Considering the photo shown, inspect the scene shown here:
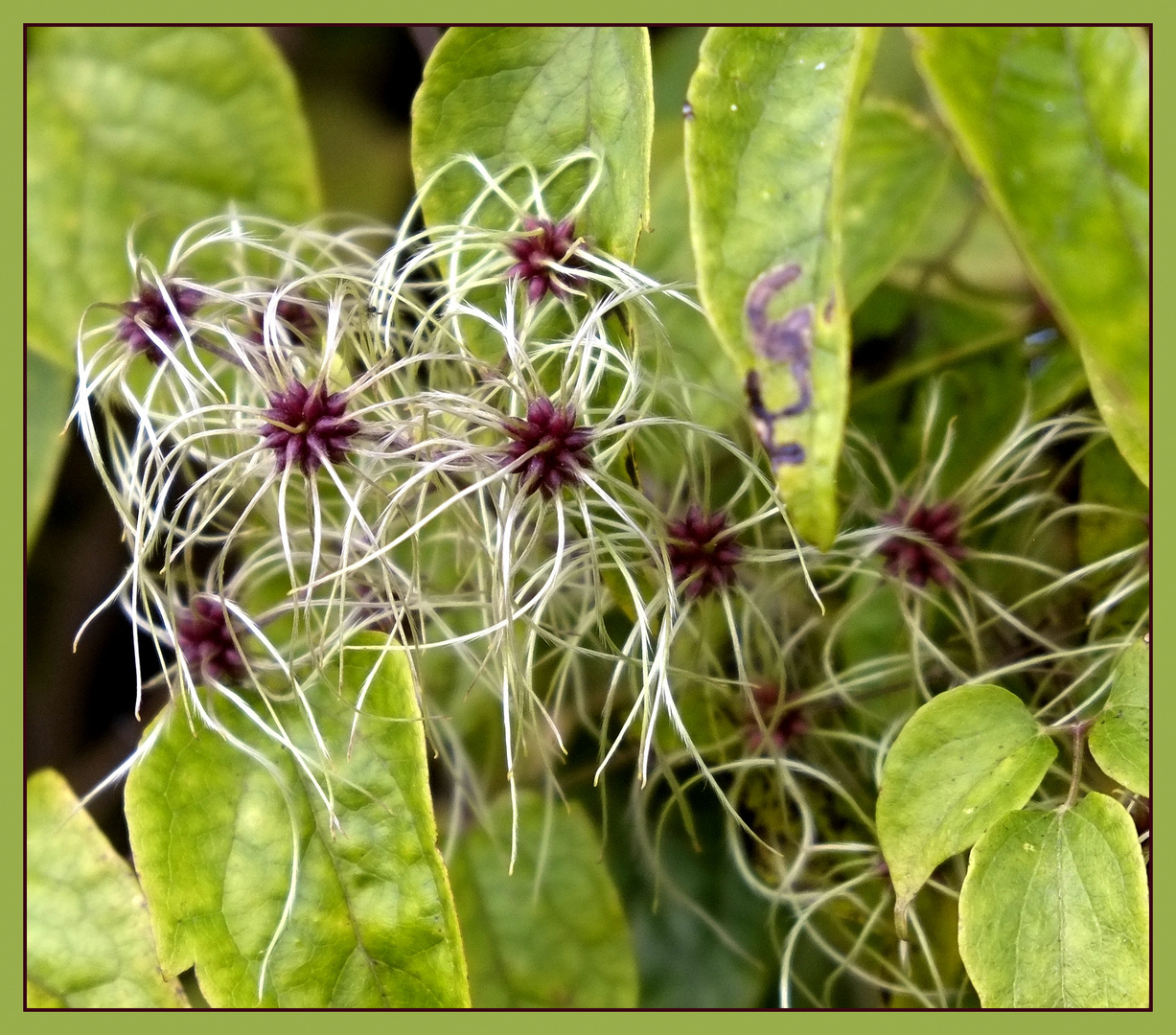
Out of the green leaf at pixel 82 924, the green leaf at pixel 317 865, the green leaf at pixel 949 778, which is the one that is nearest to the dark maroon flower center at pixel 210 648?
the green leaf at pixel 317 865

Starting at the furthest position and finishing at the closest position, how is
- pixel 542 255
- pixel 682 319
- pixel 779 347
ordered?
1. pixel 682 319
2. pixel 542 255
3. pixel 779 347

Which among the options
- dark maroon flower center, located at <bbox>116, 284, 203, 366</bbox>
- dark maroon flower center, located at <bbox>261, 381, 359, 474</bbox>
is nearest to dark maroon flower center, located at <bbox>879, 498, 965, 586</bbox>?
dark maroon flower center, located at <bbox>261, 381, 359, 474</bbox>

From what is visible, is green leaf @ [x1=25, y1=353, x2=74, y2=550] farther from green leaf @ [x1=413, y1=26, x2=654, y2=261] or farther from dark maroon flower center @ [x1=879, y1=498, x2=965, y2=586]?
dark maroon flower center @ [x1=879, y1=498, x2=965, y2=586]

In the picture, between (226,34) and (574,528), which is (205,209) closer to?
(226,34)

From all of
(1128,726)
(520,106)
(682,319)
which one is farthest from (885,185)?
(1128,726)

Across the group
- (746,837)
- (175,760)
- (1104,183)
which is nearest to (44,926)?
(175,760)

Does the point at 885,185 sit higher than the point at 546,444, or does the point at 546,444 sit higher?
the point at 885,185

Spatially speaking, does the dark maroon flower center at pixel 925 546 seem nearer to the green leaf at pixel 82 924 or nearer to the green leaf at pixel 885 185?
the green leaf at pixel 885 185

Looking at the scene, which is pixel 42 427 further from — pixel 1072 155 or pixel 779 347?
pixel 1072 155
